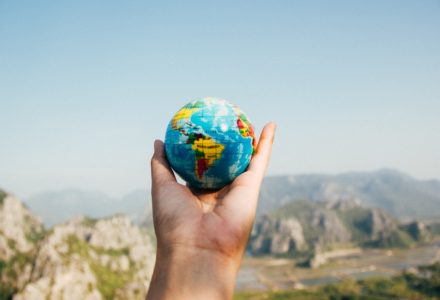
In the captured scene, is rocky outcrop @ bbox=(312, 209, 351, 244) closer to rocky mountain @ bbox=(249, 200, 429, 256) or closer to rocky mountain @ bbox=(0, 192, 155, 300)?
rocky mountain @ bbox=(249, 200, 429, 256)

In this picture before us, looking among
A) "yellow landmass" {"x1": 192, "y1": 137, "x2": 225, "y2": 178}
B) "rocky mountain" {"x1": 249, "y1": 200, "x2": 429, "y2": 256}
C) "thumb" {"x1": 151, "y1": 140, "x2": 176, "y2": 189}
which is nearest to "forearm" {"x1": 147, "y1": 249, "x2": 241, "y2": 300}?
"thumb" {"x1": 151, "y1": 140, "x2": 176, "y2": 189}

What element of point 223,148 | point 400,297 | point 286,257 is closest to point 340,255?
point 286,257

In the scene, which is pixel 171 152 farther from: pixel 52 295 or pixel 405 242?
pixel 405 242

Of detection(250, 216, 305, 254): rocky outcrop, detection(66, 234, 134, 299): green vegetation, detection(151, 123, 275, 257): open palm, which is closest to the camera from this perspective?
detection(151, 123, 275, 257): open palm

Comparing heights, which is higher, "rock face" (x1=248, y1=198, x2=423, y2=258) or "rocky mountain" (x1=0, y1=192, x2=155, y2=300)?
"rocky mountain" (x1=0, y1=192, x2=155, y2=300)

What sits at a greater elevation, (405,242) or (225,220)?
(225,220)

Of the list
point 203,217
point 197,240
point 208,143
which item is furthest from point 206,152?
point 197,240

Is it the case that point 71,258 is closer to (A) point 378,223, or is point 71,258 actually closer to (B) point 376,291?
(B) point 376,291
